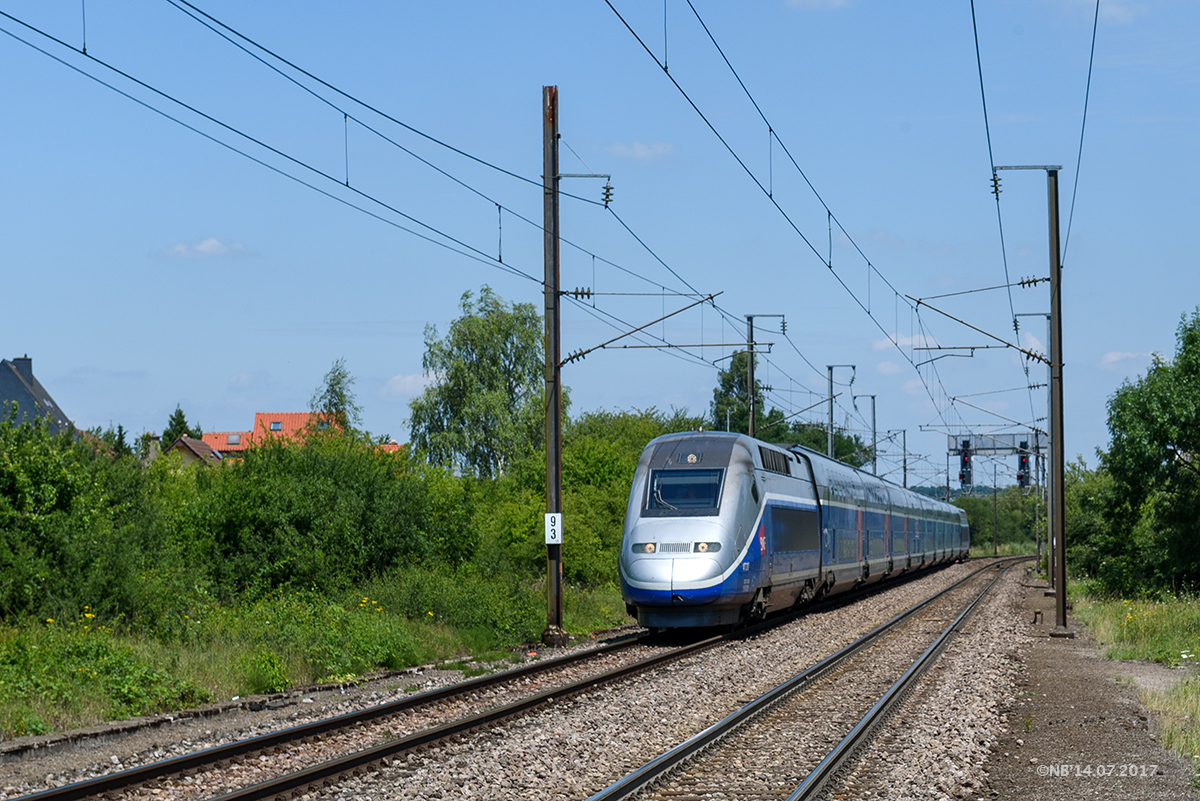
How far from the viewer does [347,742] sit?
1124 cm

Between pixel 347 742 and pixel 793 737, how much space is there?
430 cm

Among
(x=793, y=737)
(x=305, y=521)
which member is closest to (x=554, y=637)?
(x=305, y=521)

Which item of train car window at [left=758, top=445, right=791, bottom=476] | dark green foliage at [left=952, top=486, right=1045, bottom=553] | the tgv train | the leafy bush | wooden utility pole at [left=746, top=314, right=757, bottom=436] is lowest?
dark green foliage at [left=952, top=486, right=1045, bottom=553]

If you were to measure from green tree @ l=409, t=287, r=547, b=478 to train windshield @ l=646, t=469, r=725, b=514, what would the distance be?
1284 inches

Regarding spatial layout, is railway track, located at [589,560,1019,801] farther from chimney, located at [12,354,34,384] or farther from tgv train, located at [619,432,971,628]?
chimney, located at [12,354,34,384]

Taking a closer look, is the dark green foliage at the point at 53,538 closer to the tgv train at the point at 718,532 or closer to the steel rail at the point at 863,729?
the tgv train at the point at 718,532

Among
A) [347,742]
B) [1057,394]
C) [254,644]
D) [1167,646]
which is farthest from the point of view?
[1057,394]

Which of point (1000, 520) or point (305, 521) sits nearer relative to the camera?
point (305, 521)

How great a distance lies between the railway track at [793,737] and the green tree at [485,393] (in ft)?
120

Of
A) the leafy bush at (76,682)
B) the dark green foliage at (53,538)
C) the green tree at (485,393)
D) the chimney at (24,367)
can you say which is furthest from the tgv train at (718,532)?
the chimney at (24,367)

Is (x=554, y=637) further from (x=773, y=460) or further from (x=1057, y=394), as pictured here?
(x=1057, y=394)

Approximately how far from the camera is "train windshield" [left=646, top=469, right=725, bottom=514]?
21000mm

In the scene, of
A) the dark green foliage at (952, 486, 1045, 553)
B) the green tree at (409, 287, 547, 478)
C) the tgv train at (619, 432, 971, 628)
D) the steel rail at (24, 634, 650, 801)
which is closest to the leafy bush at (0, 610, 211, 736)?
the steel rail at (24, 634, 650, 801)

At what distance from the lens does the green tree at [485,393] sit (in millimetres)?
55094
